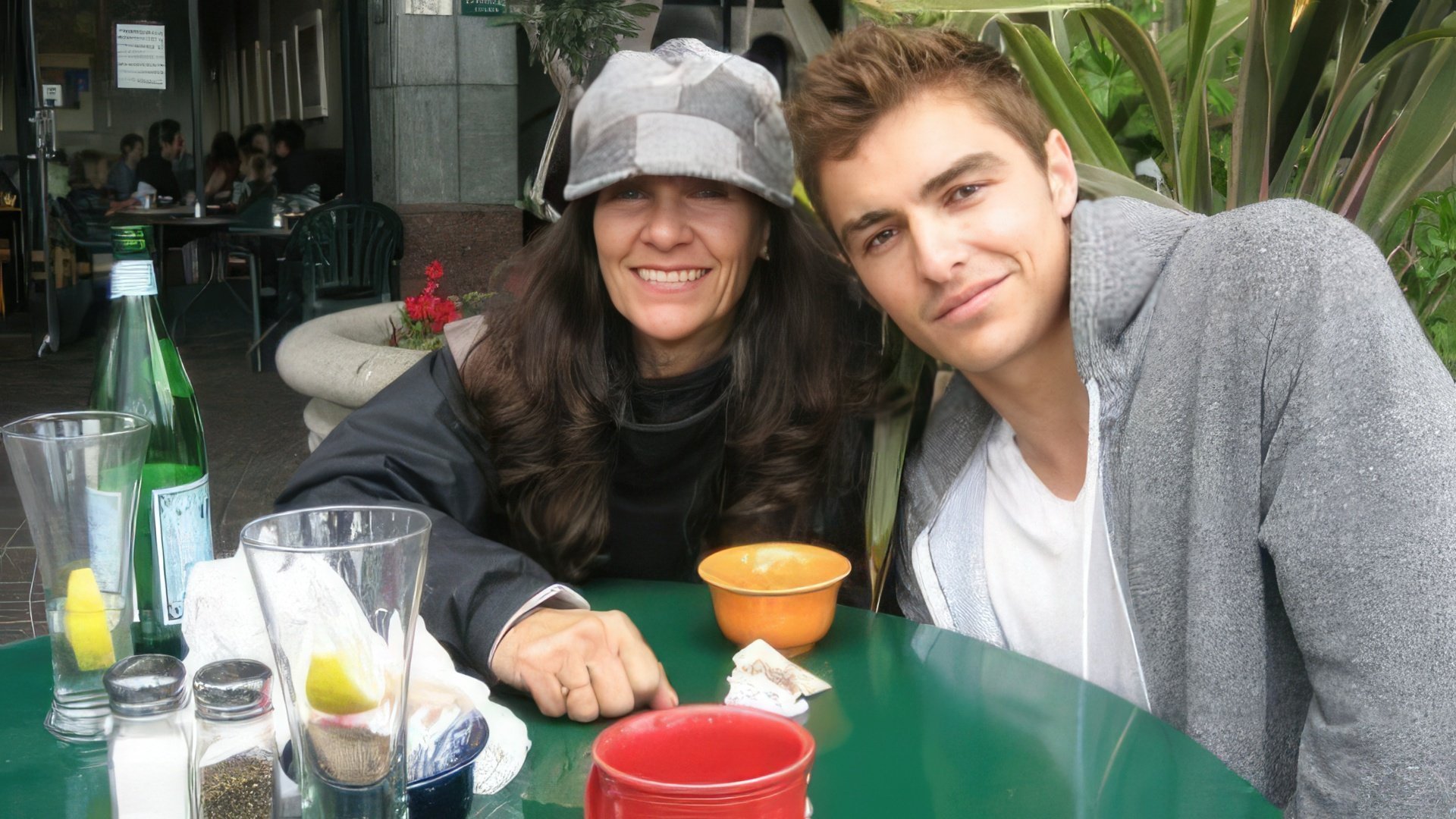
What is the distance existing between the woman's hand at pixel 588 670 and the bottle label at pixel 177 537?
1.24 ft

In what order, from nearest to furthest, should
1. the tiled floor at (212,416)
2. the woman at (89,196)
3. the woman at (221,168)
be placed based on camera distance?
the tiled floor at (212,416) < the woman at (89,196) < the woman at (221,168)

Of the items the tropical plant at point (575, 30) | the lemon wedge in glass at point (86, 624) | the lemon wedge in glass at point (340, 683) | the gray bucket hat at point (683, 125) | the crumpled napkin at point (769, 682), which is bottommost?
the crumpled napkin at point (769, 682)

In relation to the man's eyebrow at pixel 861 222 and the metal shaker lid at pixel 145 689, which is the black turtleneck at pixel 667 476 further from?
the metal shaker lid at pixel 145 689

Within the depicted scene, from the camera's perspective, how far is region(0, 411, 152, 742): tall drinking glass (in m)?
1.20

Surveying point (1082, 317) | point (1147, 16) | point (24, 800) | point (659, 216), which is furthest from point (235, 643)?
point (1147, 16)

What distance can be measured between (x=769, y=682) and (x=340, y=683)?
2.18 feet

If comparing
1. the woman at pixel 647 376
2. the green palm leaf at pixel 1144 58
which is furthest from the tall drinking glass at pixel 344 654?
the green palm leaf at pixel 1144 58

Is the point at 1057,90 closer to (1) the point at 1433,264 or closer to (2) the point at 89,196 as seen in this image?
(1) the point at 1433,264

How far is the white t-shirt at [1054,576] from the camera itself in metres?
1.77

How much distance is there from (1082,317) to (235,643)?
111 centimetres

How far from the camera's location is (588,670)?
1.42 meters

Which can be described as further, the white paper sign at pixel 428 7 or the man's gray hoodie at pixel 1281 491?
the white paper sign at pixel 428 7

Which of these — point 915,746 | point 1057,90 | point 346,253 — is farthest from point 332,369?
point 346,253

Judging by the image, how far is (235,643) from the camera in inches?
48.1
